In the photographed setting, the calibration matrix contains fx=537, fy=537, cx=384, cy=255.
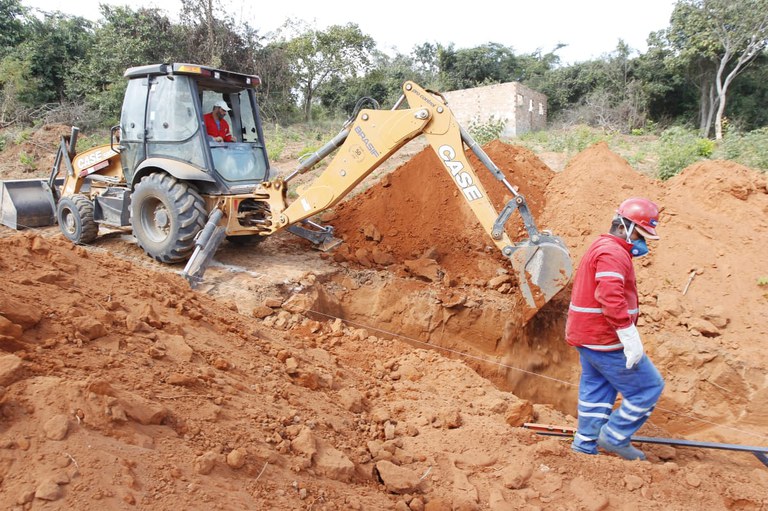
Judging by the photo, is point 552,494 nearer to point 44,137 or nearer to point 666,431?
point 666,431

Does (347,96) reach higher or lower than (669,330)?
higher

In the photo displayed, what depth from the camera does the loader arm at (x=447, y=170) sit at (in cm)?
525

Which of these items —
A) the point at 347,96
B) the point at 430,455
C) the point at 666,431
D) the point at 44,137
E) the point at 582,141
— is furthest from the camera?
the point at 347,96

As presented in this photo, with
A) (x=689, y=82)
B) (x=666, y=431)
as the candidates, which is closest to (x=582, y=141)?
(x=666, y=431)

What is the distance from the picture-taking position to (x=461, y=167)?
18.1 ft

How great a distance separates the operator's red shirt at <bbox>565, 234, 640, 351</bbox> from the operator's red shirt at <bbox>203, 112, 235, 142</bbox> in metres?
4.87

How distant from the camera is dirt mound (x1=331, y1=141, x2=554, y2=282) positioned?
7082 mm

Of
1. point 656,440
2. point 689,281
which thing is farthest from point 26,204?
point 689,281

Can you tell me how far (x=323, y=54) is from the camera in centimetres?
2262

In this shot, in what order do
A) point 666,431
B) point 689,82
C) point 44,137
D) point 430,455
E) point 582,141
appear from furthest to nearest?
point 689,82, point 44,137, point 582,141, point 666,431, point 430,455

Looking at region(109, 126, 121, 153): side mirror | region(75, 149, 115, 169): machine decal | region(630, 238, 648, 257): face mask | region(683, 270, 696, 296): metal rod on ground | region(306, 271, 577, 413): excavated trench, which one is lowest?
region(306, 271, 577, 413): excavated trench

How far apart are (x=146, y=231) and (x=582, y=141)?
9302 millimetres

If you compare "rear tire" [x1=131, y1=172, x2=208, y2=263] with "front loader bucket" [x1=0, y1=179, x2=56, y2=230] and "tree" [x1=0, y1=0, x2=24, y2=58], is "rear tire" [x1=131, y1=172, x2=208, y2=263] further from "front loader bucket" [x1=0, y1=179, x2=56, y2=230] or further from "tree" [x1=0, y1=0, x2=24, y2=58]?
"tree" [x1=0, y1=0, x2=24, y2=58]

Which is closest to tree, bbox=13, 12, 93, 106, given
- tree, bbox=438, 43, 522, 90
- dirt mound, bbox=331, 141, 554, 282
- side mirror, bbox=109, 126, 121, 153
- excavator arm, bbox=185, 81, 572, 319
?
side mirror, bbox=109, 126, 121, 153
